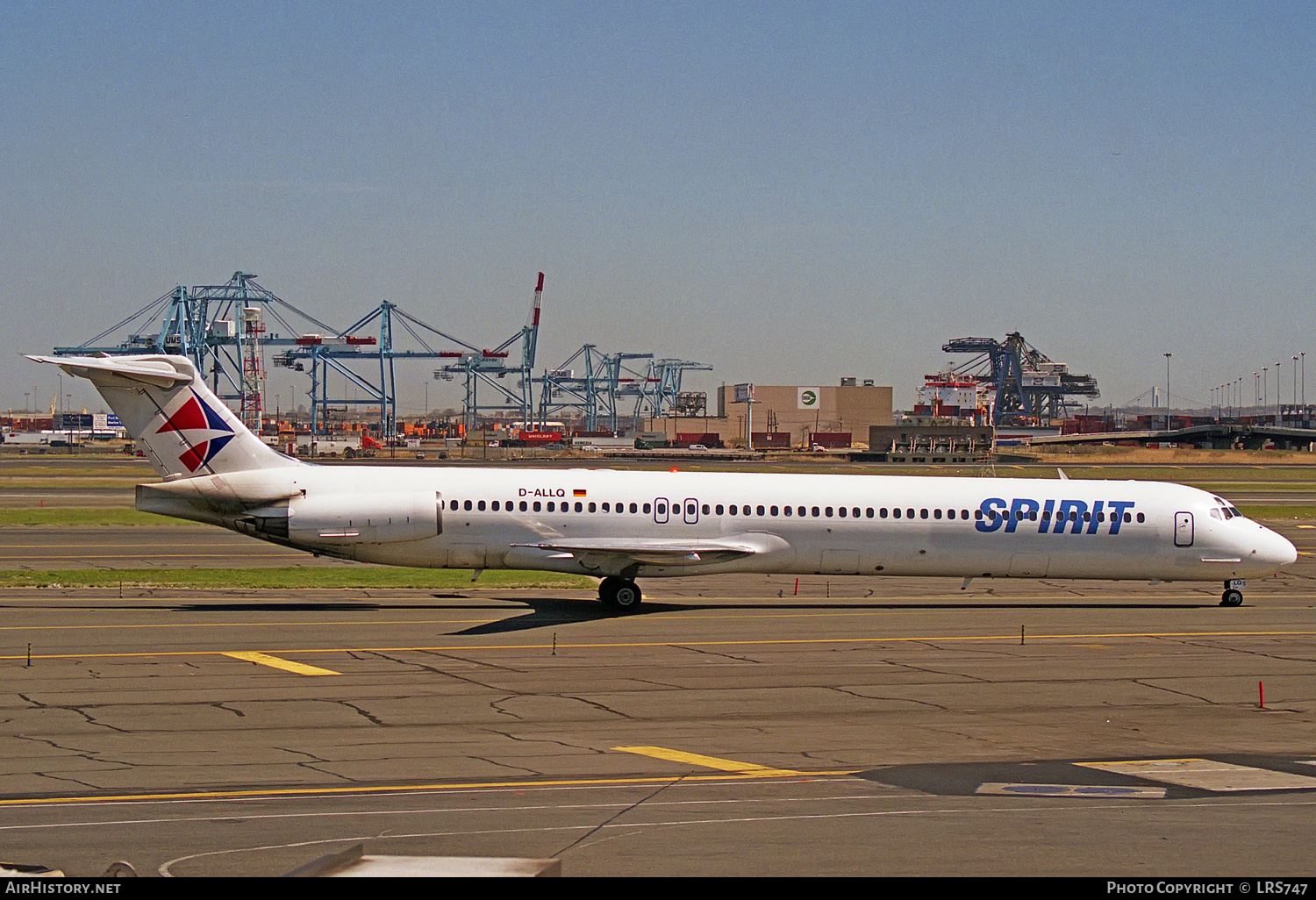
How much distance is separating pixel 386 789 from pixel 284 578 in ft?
69.4

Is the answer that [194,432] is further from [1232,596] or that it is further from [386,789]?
[1232,596]

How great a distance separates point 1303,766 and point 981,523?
14.5m

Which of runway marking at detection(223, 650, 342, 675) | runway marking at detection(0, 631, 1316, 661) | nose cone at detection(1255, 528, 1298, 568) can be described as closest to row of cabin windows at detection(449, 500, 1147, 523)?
runway marking at detection(0, 631, 1316, 661)

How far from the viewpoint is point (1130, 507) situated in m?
29.4

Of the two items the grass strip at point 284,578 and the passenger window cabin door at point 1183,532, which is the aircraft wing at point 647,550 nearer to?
the grass strip at point 284,578

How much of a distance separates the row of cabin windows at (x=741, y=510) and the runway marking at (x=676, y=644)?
14.5ft

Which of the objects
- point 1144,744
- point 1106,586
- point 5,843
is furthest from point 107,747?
point 1106,586

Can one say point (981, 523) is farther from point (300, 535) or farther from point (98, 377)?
point (98, 377)

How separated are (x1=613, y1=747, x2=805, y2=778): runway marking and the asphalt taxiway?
6 cm

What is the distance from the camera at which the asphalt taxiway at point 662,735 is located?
10773mm

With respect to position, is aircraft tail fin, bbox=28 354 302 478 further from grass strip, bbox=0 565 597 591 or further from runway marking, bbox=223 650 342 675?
runway marking, bbox=223 650 342 675

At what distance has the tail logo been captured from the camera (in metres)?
27.9

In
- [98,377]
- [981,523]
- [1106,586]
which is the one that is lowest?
[1106,586]

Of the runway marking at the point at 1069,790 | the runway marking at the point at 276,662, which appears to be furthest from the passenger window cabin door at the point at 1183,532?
the runway marking at the point at 276,662
